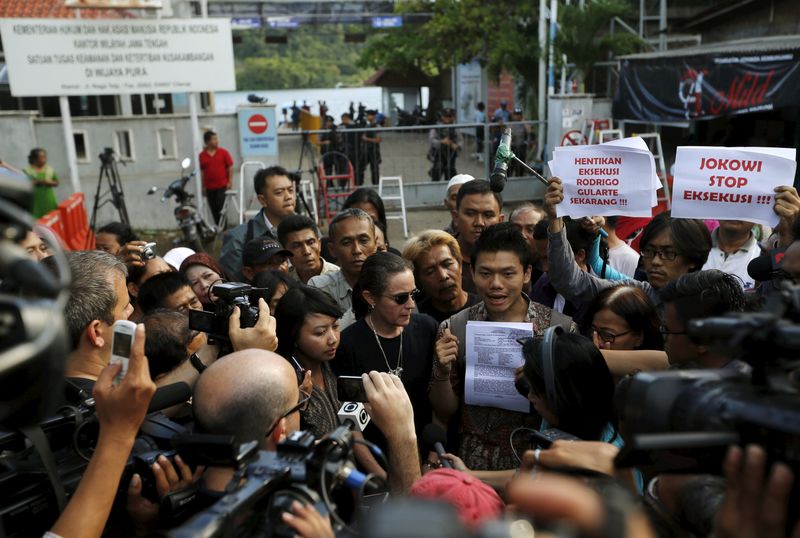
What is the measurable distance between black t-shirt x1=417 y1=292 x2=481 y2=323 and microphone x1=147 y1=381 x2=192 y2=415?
2.00m

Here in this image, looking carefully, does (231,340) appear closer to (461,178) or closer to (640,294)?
(640,294)

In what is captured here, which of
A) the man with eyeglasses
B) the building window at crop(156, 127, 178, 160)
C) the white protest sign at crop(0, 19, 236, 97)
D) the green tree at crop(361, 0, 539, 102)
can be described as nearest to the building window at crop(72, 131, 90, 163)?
the building window at crop(156, 127, 178, 160)

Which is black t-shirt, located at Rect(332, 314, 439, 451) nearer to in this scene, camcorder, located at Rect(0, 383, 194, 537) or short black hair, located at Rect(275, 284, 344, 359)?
short black hair, located at Rect(275, 284, 344, 359)

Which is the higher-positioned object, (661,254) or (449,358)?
(661,254)

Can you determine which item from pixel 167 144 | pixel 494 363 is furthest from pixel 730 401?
pixel 167 144

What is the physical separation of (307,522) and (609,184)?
2883 millimetres

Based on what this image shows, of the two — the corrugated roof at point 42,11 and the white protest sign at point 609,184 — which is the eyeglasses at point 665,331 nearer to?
the white protest sign at point 609,184

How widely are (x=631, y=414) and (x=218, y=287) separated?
183 centimetres

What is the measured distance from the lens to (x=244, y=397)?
6.52 feet

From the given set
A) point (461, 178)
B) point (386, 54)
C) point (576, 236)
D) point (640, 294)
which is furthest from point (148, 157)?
point (386, 54)

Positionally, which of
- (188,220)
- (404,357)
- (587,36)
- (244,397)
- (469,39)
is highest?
(469,39)

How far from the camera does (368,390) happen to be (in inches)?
89.4

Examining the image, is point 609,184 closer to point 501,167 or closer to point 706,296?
point 501,167

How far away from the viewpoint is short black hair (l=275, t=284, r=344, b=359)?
3.06m
